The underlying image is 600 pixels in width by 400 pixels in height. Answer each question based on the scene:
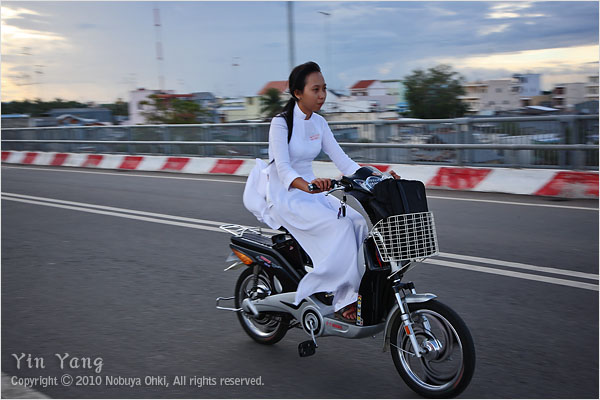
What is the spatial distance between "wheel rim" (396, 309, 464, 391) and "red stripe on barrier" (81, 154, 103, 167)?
1765cm

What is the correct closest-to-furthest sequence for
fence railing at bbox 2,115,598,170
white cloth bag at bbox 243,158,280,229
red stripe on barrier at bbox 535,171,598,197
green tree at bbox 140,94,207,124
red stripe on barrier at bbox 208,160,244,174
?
white cloth bag at bbox 243,158,280,229 → red stripe on barrier at bbox 535,171,598,197 → fence railing at bbox 2,115,598,170 → red stripe on barrier at bbox 208,160,244,174 → green tree at bbox 140,94,207,124

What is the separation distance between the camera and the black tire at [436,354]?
3.41m

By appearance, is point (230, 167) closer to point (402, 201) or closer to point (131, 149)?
point (131, 149)

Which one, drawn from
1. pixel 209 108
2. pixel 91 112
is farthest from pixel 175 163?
pixel 91 112

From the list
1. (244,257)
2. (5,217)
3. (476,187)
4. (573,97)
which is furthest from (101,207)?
(573,97)

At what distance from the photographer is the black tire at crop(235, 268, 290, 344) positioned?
4.53 metres

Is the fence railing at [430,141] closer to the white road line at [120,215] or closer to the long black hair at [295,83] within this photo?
the white road line at [120,215]

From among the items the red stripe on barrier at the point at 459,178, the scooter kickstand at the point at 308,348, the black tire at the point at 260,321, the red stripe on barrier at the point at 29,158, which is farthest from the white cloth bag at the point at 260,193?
the red stripe on barrier at the point at 29,158

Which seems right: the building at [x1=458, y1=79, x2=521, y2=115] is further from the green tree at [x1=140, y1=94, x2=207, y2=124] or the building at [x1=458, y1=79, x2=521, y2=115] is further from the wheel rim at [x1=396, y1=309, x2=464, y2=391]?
the wheel rim at [x1=396, y1=309, x2=464, y2=391]

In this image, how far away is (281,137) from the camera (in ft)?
13.7

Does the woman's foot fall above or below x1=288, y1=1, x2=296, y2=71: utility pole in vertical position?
below

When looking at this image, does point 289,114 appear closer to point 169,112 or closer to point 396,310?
point 396,310

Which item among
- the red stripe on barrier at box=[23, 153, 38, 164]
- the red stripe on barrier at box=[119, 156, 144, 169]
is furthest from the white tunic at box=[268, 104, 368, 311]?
the red stripe on barrier at box=[23, 153, 38, 164]

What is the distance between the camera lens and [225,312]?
5363mm
